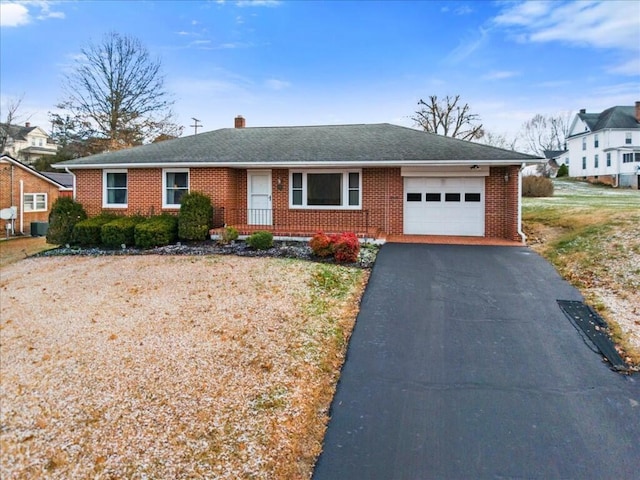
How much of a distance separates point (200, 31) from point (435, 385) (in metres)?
19.0

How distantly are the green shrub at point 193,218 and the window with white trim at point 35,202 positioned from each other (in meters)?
19.5

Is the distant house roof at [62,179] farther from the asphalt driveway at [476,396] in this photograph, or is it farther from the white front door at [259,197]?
the asphalt driveway at [476,396]

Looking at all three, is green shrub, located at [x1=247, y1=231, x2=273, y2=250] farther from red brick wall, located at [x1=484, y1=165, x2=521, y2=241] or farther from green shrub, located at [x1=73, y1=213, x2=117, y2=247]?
red brick wall, located at [x1=484, y1=165, x2=521, y2=241]

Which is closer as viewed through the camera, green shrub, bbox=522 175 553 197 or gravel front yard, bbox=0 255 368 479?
gravel front yard, bbox=0 255 368 479

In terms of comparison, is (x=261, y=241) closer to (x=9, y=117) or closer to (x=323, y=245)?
(x=323, y=245)

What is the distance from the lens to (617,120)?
3803cm

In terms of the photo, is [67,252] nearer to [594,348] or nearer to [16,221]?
[594,348]

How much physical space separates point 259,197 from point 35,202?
821 inches

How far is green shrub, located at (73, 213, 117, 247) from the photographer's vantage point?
13.8m

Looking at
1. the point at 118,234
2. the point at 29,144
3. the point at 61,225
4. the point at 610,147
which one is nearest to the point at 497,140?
the point at 610,147

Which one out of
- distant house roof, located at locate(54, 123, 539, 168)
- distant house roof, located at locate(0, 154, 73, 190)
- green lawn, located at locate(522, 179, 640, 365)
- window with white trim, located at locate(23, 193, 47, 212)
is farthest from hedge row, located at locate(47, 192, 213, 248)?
window with white trim, located at locate(23, 193, 47, 212)

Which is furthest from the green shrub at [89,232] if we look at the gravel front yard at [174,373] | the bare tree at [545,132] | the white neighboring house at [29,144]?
the bare tree at [545,132]

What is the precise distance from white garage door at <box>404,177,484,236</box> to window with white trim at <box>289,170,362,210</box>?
1740 millimetres

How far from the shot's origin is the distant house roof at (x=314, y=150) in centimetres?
1310
